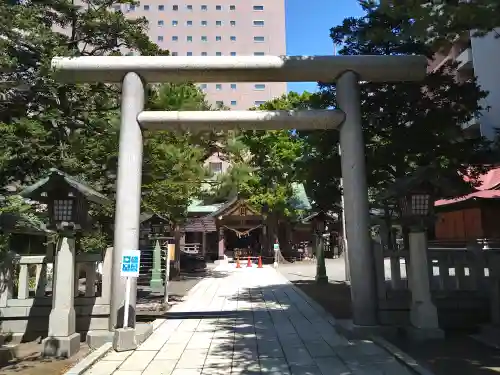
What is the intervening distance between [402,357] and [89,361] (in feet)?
15.0

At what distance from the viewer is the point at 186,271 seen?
2384 centimetres

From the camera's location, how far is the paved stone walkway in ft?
18.9

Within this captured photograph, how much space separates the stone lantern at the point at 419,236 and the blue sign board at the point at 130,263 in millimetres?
4828

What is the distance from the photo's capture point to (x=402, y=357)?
5902 millimetres

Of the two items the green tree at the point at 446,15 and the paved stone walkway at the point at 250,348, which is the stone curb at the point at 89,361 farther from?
the green tree at the point at 446,15

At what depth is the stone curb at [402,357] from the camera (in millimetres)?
5344

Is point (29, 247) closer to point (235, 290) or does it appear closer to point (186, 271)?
point (235, 290)

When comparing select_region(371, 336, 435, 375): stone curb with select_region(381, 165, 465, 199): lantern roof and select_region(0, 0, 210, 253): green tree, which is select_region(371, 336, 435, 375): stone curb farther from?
select_region(0, 0, 210, 253): green tree

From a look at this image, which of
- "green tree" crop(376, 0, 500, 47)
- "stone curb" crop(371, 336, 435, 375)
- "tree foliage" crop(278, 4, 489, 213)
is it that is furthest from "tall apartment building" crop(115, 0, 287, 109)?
"stone curb" crop(371, 336, 435, 375)

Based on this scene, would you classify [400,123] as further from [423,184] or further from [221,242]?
[221,242]

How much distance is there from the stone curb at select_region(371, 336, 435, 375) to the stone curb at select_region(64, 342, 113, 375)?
4504 millimetres

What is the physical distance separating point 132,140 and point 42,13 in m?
5.86

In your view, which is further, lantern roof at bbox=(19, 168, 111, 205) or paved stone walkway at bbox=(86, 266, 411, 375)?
lantern roof at bbox=(19, 168, 111, 205)

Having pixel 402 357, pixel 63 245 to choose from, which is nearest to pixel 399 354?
pixel 402 357
